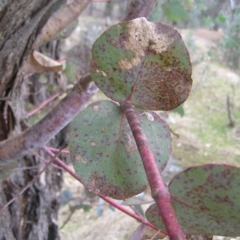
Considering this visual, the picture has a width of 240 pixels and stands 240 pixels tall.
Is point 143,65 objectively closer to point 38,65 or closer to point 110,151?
point 110,151

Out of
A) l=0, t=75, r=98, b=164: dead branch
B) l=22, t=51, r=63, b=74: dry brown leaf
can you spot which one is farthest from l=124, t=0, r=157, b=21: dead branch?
l=22, t=51, r=63, b=74: dry brown leaf

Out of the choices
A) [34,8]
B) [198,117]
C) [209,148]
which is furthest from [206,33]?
[34,8]

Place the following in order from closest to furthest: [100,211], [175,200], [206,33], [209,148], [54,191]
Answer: [175,200] → [54,191] → [100,211] → [209,148] → [206,33]

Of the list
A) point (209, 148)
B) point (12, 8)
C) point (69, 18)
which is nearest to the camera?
point (12, 8)

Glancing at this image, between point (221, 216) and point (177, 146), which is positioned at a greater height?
point (221, 216)

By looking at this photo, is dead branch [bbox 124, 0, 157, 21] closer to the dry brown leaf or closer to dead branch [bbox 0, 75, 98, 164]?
dead branch [bbox 0, 75, 98, 164]

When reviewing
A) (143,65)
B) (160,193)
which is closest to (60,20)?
(143,65)

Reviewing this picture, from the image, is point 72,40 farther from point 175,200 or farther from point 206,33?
point 175,200

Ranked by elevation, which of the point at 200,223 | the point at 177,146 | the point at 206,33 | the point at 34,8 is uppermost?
the point at 34,8
